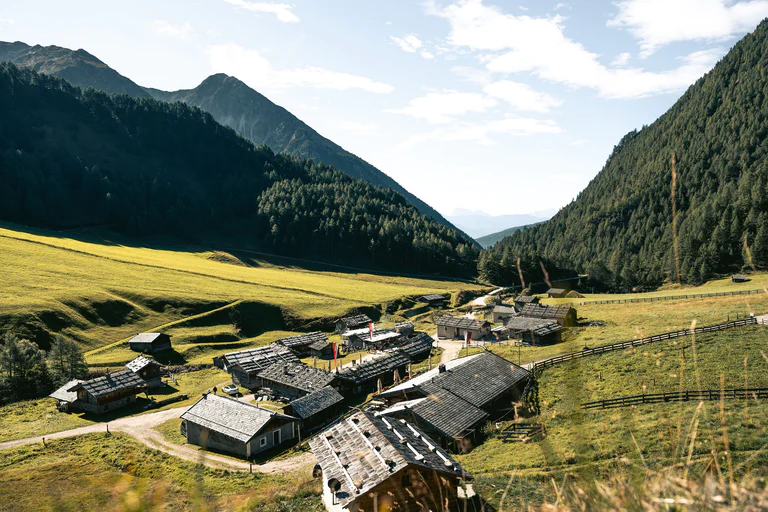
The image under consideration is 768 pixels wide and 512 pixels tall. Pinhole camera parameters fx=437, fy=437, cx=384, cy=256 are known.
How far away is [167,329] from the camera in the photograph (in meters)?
88.8

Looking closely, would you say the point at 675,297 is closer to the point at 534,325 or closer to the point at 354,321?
the point at 534,325

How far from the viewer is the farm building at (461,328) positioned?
274 feet

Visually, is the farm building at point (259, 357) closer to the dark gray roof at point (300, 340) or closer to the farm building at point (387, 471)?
the dark gray roof at point (300, 340)

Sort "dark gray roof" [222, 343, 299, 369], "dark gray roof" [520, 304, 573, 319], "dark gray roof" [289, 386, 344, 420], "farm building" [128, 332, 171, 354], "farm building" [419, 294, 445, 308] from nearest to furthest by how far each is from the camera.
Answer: "dark gray roof" [289, 386, 344, 420] < "dark gray roof" [222, 343, 299, 369] < "farm building" [128, 332, 171, 354] < "dark gray roof" [520, 304, 573, 319] < "farm building" [419, 294, 445, 308]

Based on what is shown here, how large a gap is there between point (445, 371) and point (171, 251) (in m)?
151

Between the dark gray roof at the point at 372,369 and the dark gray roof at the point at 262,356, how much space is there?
1450cm

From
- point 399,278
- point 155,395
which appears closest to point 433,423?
point 155,395

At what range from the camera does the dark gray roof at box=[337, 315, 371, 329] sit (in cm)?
9731

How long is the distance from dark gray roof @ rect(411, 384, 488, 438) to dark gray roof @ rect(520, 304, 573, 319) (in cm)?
4221

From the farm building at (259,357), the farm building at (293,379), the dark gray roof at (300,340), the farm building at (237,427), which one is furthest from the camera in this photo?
the dark gray roof at (300,340)

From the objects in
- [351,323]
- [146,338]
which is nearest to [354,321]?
[351,323]

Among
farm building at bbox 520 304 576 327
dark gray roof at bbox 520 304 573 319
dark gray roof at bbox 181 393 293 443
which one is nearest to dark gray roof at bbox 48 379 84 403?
dark gray roof at bbox 181 393 293 443

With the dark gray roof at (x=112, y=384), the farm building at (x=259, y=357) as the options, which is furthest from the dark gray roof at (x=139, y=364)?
the farm building at (x=259, y=357)

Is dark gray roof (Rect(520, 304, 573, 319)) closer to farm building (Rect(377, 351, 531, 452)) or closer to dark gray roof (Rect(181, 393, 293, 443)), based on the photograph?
farm building (Rect(377, 351, 531, 452))
